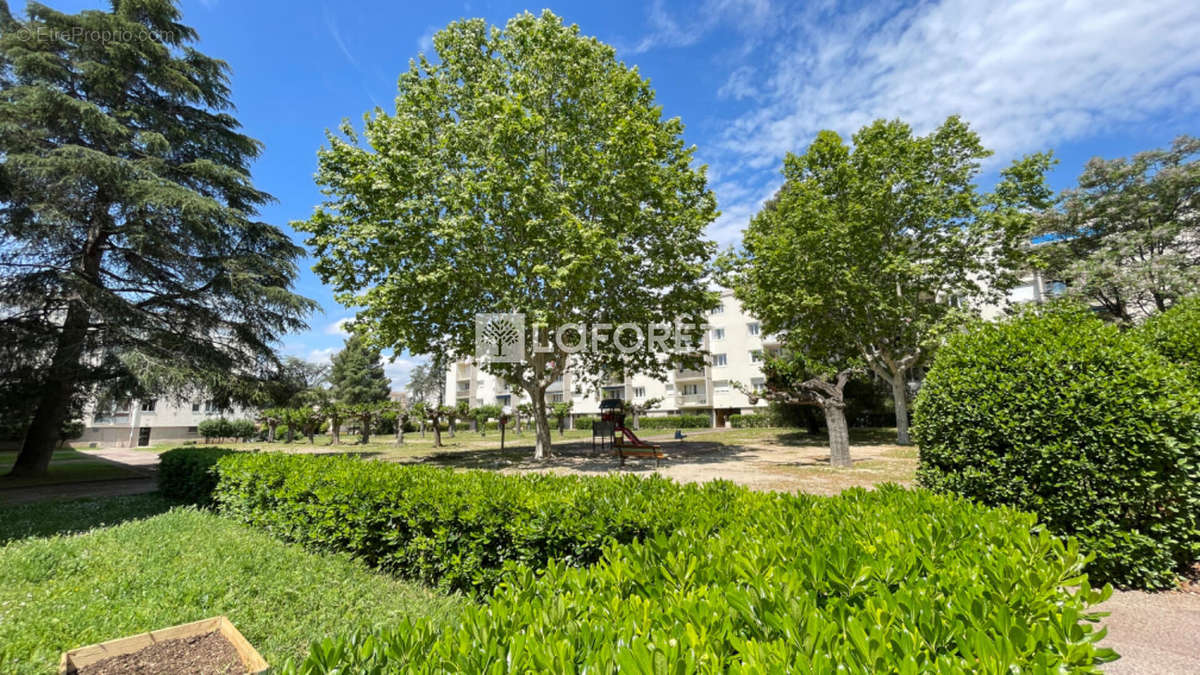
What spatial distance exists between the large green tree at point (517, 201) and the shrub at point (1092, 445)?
9.14 meters

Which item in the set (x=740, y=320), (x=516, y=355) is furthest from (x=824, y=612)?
(x=740, y=320)

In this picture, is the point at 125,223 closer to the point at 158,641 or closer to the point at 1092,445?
the point at 158,641

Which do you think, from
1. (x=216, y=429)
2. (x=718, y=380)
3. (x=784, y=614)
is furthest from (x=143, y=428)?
(x=784, y=614)

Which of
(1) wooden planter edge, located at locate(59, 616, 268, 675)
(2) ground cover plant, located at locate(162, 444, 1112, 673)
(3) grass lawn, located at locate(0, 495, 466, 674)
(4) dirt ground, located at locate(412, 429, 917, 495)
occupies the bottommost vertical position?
(4) dirt ground, located at locate(412, 429, 917, 495)

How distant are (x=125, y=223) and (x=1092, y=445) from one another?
69.4ft

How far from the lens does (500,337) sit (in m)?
15.6

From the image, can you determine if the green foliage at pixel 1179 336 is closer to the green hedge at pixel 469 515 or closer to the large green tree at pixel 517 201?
the green hedge at pixel 469 515

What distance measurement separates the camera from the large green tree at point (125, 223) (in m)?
12.6

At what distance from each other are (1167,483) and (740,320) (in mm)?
41767

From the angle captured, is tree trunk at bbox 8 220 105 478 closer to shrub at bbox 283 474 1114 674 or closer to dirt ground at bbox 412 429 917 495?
dirt ground at bbox 412 429 917 495

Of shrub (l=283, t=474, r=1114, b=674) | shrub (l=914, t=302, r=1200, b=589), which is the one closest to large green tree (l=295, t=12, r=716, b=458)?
shrub (l=914, t=302, r=1200, b=589)

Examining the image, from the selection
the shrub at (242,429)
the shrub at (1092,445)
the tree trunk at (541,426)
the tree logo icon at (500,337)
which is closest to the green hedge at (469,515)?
the shrub at (1092,445)

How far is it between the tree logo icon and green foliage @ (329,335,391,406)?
36.9 metres

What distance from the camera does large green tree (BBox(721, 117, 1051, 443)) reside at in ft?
60.2
